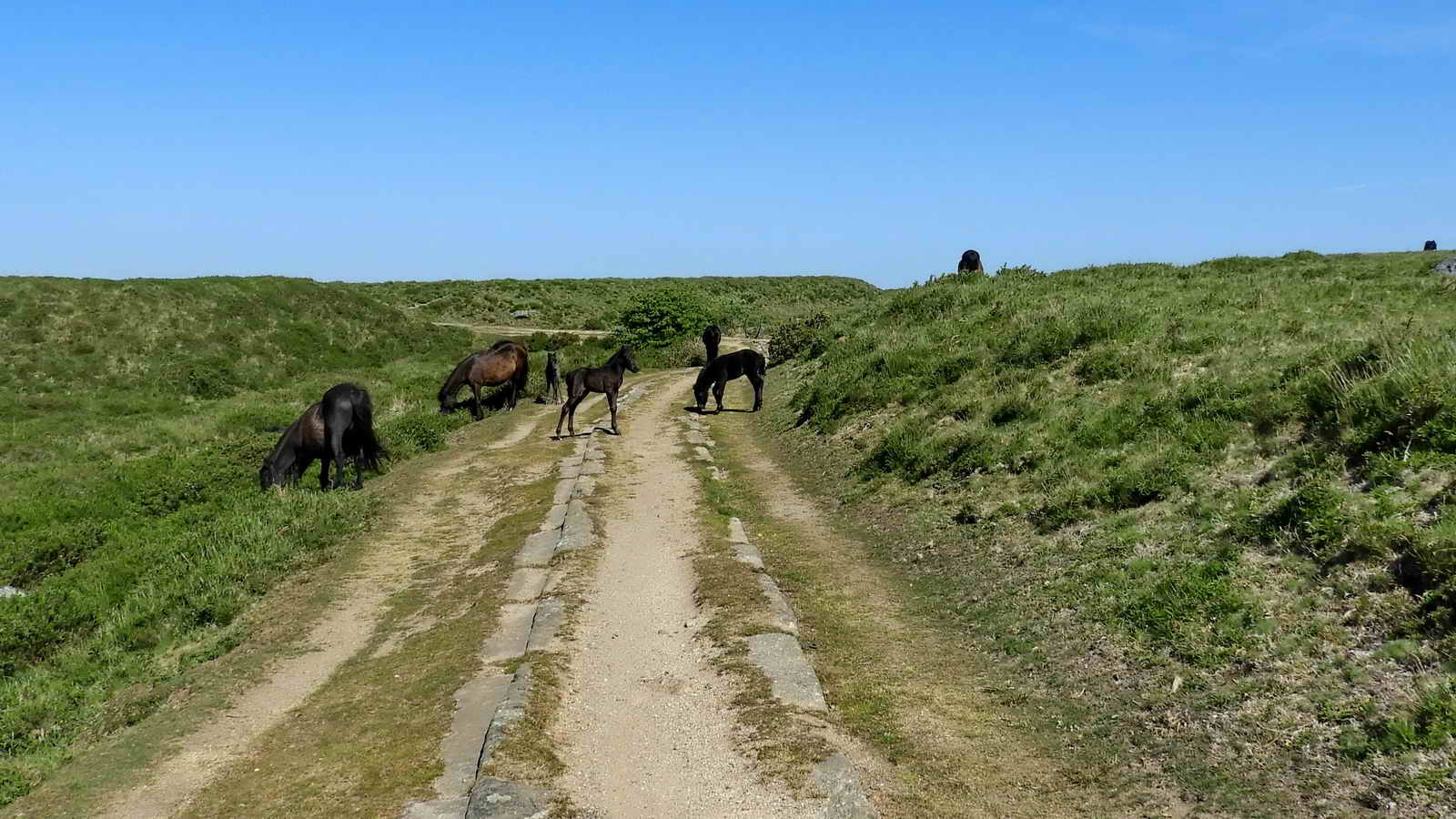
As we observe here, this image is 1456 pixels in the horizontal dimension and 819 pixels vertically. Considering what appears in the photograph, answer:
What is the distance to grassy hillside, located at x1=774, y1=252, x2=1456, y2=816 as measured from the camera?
6.56 metres

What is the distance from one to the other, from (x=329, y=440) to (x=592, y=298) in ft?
282

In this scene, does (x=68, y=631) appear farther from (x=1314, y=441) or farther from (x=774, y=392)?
(x=774, y=392)

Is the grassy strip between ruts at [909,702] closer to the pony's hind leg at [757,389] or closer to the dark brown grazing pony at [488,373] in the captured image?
the pony's hind leg at [757,389]

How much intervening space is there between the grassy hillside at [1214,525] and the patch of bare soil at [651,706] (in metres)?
2.84

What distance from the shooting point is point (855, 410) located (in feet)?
70.1

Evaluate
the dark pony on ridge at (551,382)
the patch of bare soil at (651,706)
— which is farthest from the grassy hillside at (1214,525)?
the dark pony on ridge at (551,382)

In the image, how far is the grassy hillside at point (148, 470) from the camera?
10.6 metres

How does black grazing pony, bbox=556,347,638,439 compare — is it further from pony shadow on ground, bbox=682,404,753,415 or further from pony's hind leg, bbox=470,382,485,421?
pony's hind leg, bbox=470,382,485,421

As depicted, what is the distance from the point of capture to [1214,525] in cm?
973

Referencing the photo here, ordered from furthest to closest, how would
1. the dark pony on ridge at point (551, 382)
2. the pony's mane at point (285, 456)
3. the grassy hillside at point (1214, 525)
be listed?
the dark pony on ridge at point (551, 382), the pony's mane at point (285, 456), the grassy hillside at point (1214, 525)

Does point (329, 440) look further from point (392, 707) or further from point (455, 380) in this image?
point (455, 380)

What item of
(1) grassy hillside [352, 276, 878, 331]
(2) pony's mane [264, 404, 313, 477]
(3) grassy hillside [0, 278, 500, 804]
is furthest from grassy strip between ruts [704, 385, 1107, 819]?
(1) grassy hillside [352, 276, 878, 331]

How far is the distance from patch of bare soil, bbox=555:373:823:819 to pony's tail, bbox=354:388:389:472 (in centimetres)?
681

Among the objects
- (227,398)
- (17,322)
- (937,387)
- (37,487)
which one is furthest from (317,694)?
(17,322)
